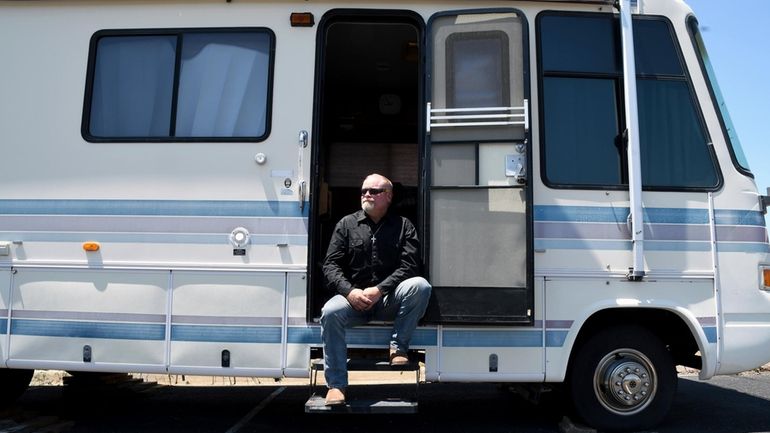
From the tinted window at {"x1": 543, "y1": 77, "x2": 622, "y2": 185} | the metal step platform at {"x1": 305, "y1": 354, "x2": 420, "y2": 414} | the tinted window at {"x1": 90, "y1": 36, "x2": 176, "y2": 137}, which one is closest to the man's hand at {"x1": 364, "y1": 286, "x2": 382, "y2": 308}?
the metal step platform at {"x1": 305, "y1": 354, "x2": 420, "y2": 414}

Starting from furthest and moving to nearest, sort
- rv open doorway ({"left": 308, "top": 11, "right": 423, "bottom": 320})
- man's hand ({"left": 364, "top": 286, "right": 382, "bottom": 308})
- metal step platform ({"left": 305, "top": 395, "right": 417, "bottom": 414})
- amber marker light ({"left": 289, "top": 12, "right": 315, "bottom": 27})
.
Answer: rv open doorway ({"left": 308, "top": 11, "right": 423, "bottom": 320}) < amber marker light ({"left": 289, "top": 12, "right": 315, "bottom": 27}) < man's hand ({"left": 364, "top": 286, "right": 382, "bottom": 308}) < metal step platform ({"left": 305, "top": 395, "right": 417, "bottom": 414})

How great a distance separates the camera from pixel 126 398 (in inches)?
254

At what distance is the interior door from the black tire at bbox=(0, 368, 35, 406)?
3.43 meters

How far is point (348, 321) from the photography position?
4.64 metres

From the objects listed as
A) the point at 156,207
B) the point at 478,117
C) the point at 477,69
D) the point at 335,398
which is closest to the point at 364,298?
the point at 335,398

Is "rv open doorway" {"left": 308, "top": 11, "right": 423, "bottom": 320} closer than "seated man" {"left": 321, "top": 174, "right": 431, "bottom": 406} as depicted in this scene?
No

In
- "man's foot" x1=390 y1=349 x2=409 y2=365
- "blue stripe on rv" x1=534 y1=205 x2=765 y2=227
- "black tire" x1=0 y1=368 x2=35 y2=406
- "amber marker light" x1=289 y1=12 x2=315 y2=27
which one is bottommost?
"black tire" x1=0 y1=368 x2=35 y2=406

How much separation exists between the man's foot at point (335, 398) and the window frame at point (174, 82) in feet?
5.90

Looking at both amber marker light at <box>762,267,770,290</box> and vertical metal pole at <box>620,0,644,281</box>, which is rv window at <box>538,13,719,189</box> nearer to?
vertical metal pole at <box>620,0,644,281</box>

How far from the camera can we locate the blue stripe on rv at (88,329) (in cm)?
486

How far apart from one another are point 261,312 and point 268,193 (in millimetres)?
821

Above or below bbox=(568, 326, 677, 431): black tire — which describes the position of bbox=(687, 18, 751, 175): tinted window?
above

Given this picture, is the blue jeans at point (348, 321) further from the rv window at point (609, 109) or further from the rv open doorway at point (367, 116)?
the rv open doorway at point (367, 116)

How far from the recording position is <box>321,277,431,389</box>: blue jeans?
4.55 m
